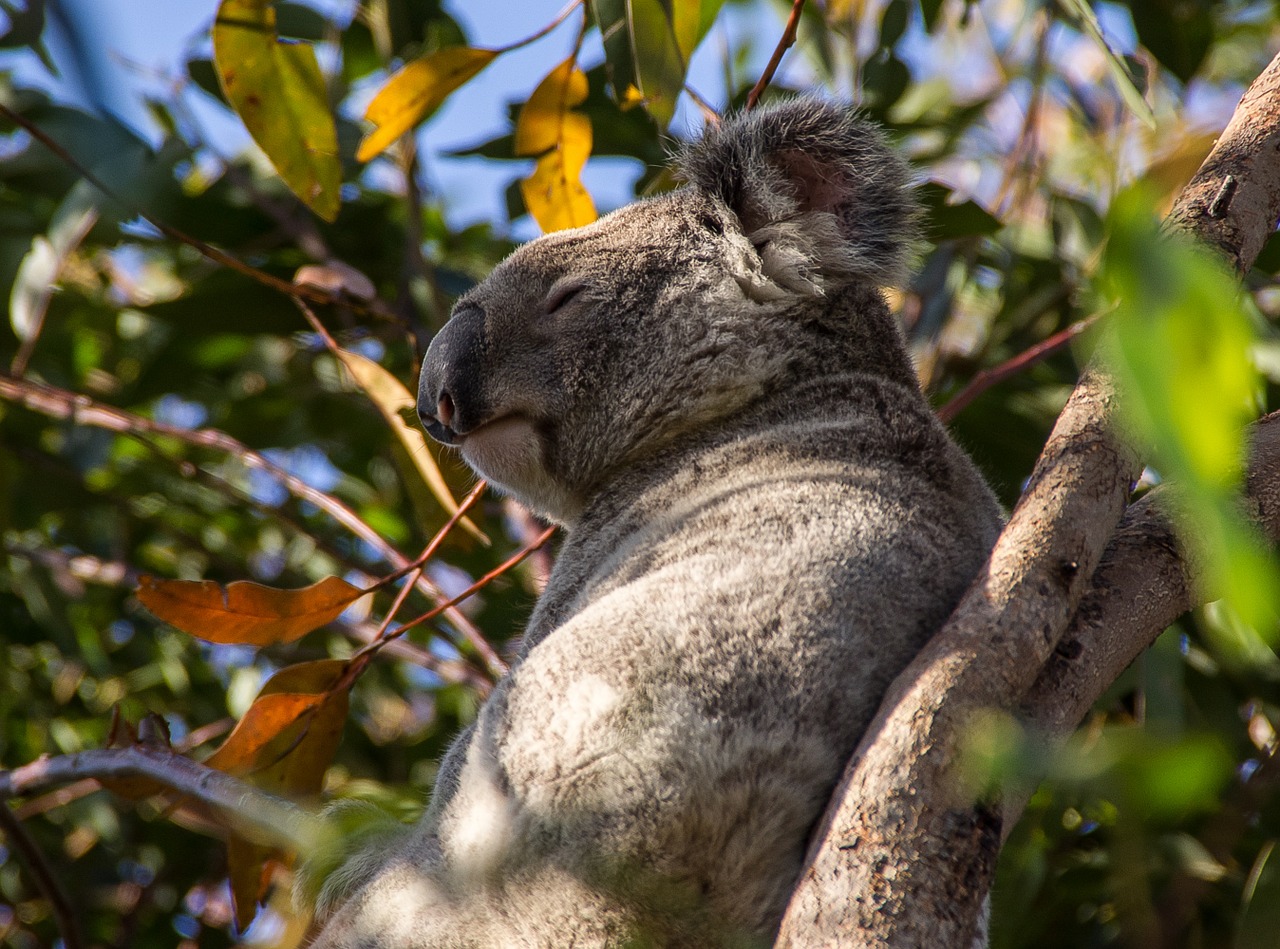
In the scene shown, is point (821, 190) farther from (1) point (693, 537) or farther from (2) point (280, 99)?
(2) point (280, 99)

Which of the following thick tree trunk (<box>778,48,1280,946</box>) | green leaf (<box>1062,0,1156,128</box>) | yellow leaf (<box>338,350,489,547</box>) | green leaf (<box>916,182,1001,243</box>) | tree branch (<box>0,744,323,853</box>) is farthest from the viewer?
green leaf (<box>916,182,1001,243</box>)

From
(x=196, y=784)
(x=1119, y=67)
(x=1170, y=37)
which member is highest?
(x=1119, y=67)

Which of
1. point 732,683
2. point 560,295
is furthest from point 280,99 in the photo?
point 732,683

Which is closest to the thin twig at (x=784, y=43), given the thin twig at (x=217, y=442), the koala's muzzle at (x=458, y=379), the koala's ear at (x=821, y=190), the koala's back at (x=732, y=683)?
the koala's ear at (x=821, y=190)

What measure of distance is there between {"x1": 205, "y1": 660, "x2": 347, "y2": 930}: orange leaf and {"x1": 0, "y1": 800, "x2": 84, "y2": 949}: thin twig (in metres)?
0.37

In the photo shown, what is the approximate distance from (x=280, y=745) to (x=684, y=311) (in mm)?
1047

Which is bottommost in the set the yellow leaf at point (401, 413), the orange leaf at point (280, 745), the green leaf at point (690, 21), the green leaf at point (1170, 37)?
the orange leaf at point (280, 745)

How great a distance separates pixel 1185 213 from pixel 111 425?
2.20 meters

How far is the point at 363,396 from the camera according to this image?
3.42m

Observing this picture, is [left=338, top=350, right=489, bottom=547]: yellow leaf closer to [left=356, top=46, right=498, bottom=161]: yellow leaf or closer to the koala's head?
the koala's head

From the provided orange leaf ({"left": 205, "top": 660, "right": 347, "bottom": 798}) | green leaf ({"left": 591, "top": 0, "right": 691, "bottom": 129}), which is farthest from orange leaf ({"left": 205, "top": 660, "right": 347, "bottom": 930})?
green leaf ({"left": 591, "top": 0, "right": 691, "bottom": 129})

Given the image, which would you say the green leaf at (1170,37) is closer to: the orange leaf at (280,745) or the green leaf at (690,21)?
the green leaf at (690,21)

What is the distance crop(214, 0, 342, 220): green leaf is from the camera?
242 centimetres

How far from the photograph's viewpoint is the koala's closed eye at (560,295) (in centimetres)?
215
